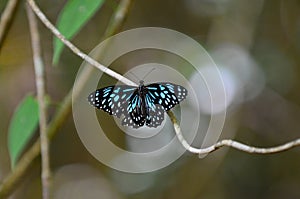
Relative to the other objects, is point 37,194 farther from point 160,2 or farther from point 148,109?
point 148,109

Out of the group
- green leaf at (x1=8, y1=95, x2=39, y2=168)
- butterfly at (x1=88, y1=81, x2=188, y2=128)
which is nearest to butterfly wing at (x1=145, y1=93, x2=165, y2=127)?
butterfly at (x1=88, y1=81, x2=188, y2=128)

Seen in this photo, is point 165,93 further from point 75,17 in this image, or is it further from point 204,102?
point 204,102

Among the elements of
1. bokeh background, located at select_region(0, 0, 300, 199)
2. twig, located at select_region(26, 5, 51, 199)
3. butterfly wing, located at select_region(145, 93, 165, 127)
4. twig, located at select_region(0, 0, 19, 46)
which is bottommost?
bokeh background, located at select_region(0, 0, 300, 199)

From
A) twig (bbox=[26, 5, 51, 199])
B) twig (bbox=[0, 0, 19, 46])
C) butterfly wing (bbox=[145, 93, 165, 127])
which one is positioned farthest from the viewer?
twig (bbox=[0, 0, 19, 46])

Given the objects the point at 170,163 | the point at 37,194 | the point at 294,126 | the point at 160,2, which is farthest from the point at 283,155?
the point at 37,194

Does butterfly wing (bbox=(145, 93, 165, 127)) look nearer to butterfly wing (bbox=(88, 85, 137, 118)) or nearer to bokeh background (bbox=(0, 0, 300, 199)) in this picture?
butterfly wing (bbox=(88, 85, 137, 118))

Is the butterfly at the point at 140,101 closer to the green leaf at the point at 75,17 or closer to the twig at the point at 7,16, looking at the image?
the green leaf at the point at 75,17

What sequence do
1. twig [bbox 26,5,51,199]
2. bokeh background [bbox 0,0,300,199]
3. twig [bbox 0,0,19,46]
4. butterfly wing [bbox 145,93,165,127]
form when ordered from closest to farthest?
butterfly wing [bbox 145,93,165,127], twig [bbox 26,5,51,199], twig [bbox 0,0,19,46], bokeh background [bbox 0,0,300,199]
